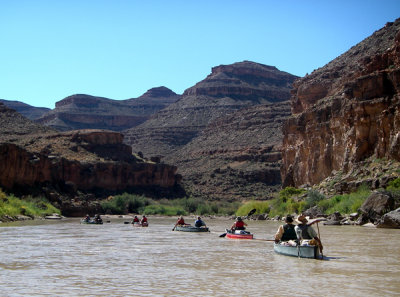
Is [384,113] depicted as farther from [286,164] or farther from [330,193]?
[286,164]

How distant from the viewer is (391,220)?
104 ft

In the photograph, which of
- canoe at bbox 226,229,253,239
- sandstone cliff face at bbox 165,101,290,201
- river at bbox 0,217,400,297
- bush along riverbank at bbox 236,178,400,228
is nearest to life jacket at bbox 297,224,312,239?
river at bbox 0,217,400,297

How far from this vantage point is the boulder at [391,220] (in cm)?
3152

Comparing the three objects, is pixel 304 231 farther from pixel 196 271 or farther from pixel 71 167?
pixel 71 167

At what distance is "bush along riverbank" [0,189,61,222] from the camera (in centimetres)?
5038

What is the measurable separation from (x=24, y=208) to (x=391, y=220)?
38.1 metres

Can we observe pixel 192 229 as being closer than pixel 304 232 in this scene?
No

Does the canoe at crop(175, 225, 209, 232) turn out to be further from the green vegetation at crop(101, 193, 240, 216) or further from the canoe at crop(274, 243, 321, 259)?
the green vegetation at crop(101, 193, 240, 216)

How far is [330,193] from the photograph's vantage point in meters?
48.2

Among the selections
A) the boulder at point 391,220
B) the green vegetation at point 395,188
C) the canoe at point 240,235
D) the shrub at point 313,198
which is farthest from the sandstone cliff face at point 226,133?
the canoe at point 240,235

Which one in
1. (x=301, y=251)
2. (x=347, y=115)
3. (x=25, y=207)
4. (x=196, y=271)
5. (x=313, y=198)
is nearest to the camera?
(x=196, y=271)

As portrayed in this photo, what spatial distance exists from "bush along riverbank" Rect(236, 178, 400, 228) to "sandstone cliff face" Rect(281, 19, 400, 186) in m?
5.15

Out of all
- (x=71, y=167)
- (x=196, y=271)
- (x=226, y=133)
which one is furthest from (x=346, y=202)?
(x=226, y=133)

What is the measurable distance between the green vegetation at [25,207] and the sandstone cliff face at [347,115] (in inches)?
1168
